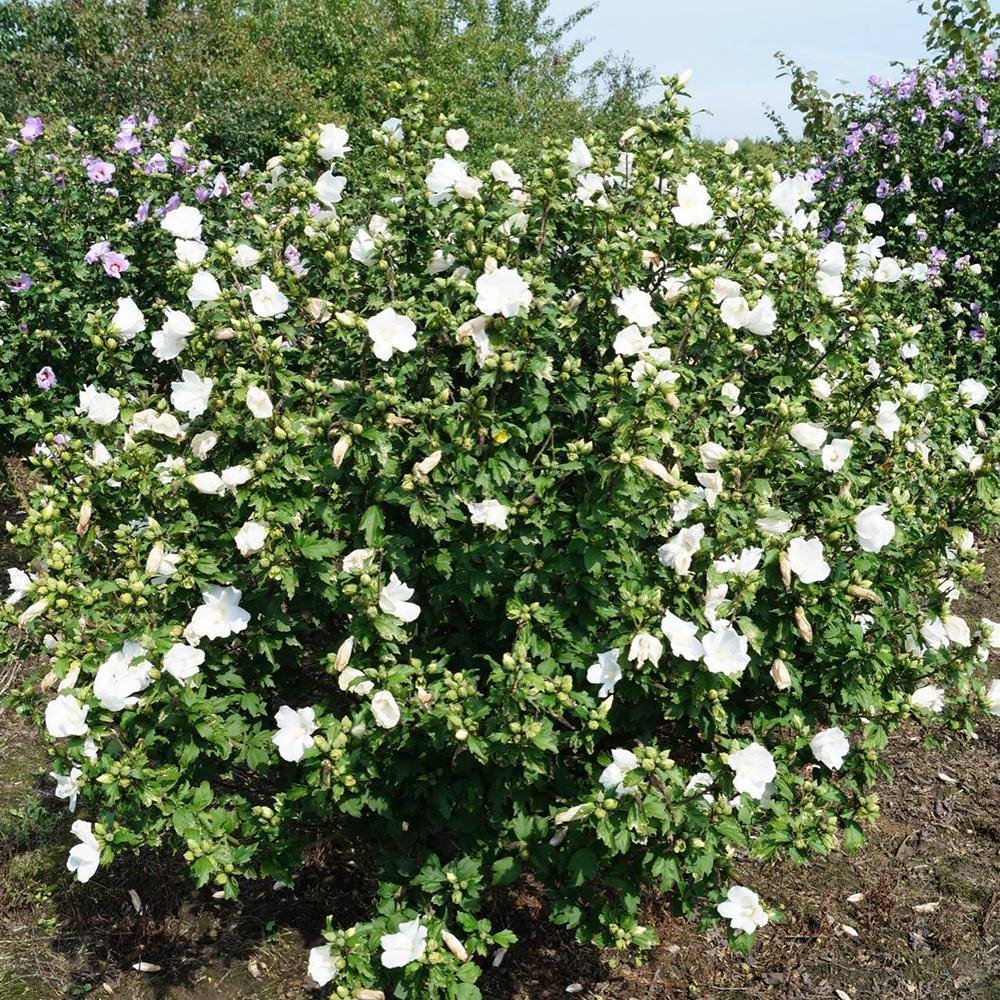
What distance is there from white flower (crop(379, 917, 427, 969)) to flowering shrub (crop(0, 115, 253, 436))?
303 cm

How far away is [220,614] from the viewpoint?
2.47 metres

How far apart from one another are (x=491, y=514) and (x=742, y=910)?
1.20 m

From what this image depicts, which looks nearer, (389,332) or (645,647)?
(645,647)

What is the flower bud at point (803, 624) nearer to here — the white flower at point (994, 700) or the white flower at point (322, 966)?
the white flower at point (994, 700)

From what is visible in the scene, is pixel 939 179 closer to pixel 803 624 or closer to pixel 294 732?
pixel 803 624

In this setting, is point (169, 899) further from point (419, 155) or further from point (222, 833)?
point (419, 155)

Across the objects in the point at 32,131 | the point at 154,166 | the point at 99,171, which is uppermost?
the point at 32,131

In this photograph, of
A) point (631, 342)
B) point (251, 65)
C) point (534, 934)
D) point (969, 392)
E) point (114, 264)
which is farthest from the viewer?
point (251, 65)

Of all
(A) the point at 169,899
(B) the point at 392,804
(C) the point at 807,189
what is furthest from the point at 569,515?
(A) the point at 169,899

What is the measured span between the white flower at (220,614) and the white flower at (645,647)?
95 centimetres

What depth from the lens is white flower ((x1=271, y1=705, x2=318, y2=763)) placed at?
2452mm

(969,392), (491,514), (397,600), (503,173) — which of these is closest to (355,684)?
(397,600)

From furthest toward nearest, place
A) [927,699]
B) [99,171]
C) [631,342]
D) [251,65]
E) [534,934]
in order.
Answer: [251,65] < [99,171] < [534,934] < [927,699] < [631,342]

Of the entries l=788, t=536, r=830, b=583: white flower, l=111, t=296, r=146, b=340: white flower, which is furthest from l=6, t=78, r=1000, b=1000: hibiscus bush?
l=111, t=296, r=146, b=340: white flower
